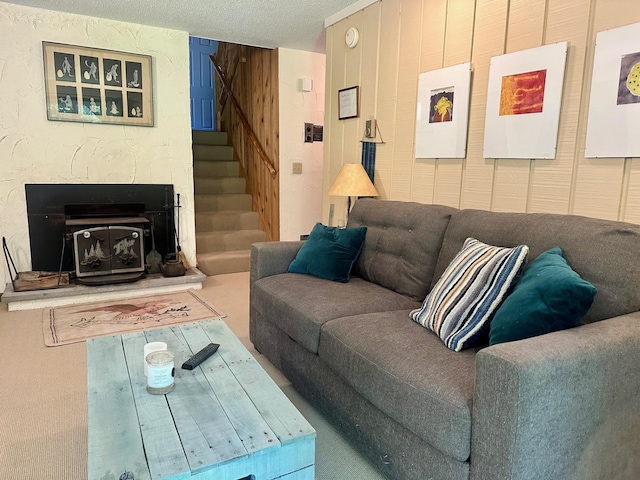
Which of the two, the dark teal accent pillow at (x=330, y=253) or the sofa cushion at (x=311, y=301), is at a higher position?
the dark teal accent pillow at (x=330, y=253)

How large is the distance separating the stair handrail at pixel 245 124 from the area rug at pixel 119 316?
180cm

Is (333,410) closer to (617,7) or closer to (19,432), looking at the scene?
(19,432)

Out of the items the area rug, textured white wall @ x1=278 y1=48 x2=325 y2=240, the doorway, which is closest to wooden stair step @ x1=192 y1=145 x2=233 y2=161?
the doorway

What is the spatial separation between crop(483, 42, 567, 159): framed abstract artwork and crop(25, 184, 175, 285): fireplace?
285 cm

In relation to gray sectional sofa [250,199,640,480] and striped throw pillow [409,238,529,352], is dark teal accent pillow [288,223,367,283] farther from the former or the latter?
striped throw pillow [409,238,529,352]

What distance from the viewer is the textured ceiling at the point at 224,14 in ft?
10.8

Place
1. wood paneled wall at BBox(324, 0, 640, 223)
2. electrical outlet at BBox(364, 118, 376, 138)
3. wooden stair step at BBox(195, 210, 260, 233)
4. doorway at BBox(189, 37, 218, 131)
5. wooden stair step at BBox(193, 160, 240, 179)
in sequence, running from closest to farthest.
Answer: wood paneled wall at BBox(324, 0, 640, 223)
electrical outlet at BBox(364, 118, 376, 138)
wooden stair step at BBox(195, 210, 260, 233)
wooden stair step at BBox(193, 160, 240, 179)
doorway at BBox(189, 37, 218, 131)

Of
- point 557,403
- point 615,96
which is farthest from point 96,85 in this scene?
point 557,403

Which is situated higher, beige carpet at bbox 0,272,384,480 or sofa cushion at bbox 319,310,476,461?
sofa cushion at bbox 319,310,476,461

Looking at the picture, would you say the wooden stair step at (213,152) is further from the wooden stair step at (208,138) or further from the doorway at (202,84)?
the doorway at (202,84)

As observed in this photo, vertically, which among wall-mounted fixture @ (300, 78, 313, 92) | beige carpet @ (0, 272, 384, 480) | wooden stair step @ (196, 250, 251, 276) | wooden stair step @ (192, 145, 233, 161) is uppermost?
wall-mounted fixture @ (300, 78, 313, 92)

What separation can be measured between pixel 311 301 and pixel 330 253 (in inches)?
19.3

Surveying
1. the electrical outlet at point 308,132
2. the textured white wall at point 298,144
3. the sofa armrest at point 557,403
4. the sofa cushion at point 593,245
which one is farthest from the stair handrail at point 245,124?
the sofa armrest at point 557,403

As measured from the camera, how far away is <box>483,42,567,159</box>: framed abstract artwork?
200 cm
